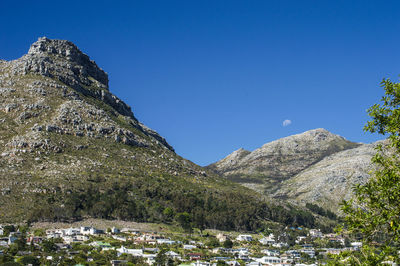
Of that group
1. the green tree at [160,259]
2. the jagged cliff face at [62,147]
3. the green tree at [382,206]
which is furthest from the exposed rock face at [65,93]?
the green tree at [382,206]

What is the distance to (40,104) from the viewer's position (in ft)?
486

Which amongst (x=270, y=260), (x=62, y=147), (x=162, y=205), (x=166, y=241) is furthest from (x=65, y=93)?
(x=270, y=260)

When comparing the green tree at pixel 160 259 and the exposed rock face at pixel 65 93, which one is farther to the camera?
the exposed rock face at pixel 65 93

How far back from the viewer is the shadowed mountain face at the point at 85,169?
11119 centimetres

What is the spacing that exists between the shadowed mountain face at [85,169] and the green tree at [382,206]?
94.8 metres

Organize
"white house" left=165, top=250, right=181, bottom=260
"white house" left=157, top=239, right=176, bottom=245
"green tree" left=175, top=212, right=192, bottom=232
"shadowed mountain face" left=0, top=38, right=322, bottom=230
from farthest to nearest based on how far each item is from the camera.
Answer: "green tree" left=175, top=212, right=192, bottom=232
"shadowed mountain face" left=0, top=38, right=322, bottom=230
"white house" left=157, top=239, right=176, bottom=245
"white house" left=165, top=250, right=181, bottom=260

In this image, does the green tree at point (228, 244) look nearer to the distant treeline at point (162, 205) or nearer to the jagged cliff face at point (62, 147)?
the distant treeline at point (162, 205)

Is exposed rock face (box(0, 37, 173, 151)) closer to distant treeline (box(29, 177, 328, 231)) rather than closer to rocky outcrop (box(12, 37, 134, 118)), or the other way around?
rocky outcrop (box(12, 37, 134, 118))

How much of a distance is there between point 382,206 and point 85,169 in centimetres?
11820

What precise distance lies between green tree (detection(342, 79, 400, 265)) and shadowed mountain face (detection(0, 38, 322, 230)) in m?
94.8

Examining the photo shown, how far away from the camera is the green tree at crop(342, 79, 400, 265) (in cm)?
1536

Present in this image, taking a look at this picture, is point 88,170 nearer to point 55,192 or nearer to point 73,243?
point 55,192

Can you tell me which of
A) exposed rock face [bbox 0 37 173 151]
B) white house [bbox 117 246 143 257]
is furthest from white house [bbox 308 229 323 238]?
white house [bbox 117 246 143 257]

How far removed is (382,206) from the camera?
51.9 feet
